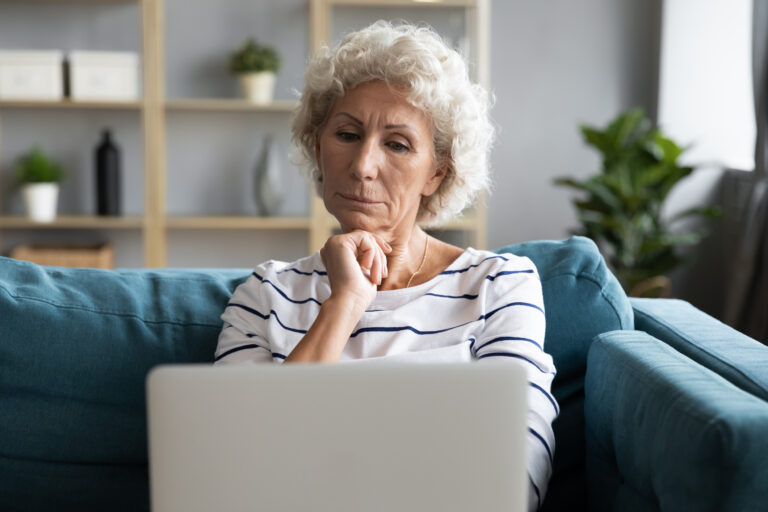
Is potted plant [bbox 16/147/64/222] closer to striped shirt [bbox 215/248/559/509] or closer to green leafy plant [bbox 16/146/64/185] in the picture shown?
green leafy plant [bbox 16/146/64/185]

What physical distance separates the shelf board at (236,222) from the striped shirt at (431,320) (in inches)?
102

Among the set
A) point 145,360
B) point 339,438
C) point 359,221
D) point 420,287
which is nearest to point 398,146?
point 359,221

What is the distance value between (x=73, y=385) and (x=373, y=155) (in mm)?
678

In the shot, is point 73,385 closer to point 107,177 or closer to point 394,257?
point 394,257

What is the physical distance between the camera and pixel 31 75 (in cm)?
418

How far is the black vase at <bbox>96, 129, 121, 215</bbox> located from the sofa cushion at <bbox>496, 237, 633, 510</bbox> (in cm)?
300

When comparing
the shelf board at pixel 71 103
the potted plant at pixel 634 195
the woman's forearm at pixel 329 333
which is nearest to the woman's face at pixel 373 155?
the woman's forearm at pixel 329 333

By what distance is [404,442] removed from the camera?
0.90m

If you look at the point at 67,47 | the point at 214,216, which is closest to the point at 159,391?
the point at 214,216

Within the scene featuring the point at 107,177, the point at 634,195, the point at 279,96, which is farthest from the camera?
the point at 279,96

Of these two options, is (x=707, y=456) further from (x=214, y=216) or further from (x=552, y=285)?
(x=214, y=216)

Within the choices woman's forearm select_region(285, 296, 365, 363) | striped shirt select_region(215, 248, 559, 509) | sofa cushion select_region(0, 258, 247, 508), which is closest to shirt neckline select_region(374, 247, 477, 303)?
striped shirt select_region(215, 248, 559, 509)

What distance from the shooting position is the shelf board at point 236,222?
4.27 meters

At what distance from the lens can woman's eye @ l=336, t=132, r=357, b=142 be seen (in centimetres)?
171
